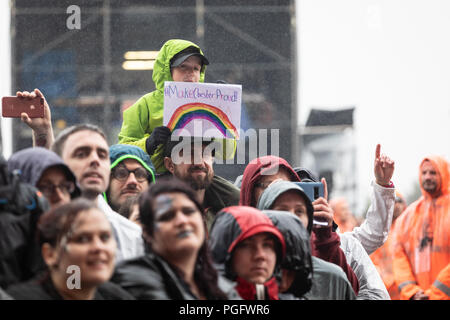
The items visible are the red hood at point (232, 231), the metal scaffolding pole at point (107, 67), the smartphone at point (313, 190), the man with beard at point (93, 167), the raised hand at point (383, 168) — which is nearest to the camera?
the red hood at point (232, 231)

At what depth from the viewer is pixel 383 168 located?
4148mm

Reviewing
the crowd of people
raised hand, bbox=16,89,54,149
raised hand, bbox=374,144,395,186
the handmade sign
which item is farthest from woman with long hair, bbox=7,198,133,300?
raised hand, bbox=374,144,395,186

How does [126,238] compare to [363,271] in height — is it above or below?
above

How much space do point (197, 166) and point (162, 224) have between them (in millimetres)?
1225

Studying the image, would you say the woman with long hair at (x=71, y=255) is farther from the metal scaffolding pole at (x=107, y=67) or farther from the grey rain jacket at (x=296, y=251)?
the metal scaffolding pole at (x=107, y=67)

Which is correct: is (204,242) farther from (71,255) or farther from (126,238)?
(71,255)

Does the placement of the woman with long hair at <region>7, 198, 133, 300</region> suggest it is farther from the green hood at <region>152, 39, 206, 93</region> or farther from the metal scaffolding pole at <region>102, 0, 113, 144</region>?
the metal scaffolding pole at <region>102, 0, 113, 144</region>

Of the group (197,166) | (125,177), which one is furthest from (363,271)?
(125,177)

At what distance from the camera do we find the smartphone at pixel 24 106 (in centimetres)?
336

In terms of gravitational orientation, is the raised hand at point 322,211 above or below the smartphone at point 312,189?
below

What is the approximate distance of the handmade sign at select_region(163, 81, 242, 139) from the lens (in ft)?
12.7

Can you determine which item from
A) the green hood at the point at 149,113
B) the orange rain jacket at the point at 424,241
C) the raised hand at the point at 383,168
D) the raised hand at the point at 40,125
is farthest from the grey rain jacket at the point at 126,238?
the orange rain jacket at the point at 424,241

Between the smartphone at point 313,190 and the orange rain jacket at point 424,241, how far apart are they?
1.94 m

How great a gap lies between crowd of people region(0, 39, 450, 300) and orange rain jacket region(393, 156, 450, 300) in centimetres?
135
